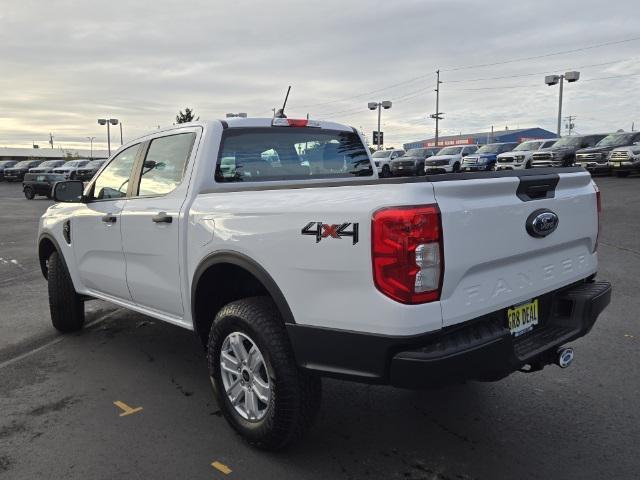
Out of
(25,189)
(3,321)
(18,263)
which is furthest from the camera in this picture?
(25,189)

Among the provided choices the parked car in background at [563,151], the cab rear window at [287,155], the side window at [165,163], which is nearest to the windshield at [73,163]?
the parked car in background at [563,151]

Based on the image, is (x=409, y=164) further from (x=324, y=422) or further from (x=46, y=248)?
(x=324, y=422)

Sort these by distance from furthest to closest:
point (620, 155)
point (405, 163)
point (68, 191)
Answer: point (405, 163), point (620, 155), point (68, 191)

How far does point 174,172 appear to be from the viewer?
381 centimetres

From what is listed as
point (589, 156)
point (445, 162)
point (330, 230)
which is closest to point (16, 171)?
point (445, 162)

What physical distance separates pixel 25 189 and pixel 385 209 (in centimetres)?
2636

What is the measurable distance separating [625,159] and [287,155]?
22.2m

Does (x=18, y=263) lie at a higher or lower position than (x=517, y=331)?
lower

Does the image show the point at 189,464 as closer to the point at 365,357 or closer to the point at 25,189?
the point at 365,357

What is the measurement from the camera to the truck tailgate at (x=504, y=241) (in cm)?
245

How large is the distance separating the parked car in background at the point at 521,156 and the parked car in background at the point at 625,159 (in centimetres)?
344

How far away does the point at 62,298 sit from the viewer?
16.8 ft

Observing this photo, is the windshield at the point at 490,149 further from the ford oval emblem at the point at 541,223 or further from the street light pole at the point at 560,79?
the ford oval emblem at the point at 541,223

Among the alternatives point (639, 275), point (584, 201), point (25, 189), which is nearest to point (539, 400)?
point (584, 201)
